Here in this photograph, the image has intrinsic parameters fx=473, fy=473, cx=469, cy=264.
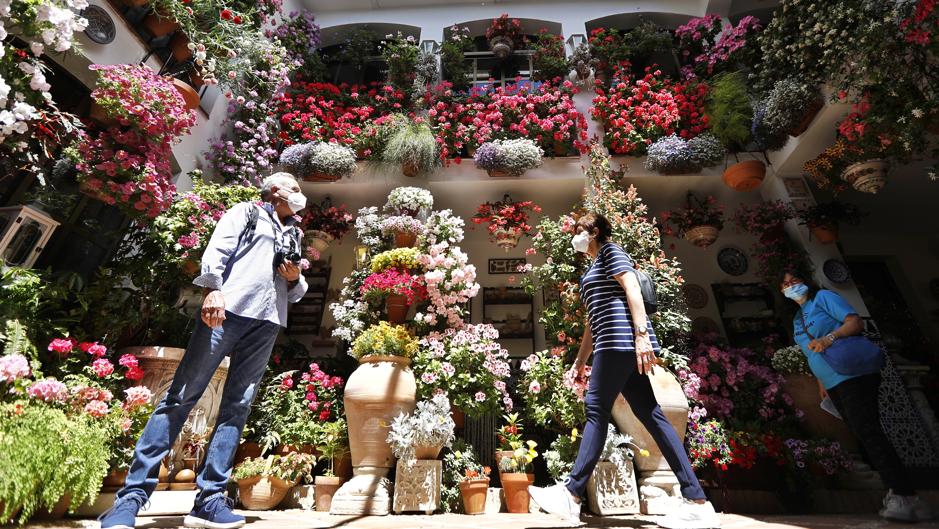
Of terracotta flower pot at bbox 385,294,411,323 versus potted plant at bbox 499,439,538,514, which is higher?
terracotta flower pot at bbox 385,294,411,323

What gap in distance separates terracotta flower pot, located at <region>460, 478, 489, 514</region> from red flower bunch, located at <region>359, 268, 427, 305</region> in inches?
73.1

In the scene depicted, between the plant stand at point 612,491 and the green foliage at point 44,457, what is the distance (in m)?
3.20

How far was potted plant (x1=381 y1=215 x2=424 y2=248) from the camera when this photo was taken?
17.7ft

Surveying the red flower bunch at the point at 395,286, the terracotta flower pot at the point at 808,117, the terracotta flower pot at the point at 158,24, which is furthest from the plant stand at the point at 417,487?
the terracotta flower pot at the point at 808,117

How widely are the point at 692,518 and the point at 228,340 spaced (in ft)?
8.21

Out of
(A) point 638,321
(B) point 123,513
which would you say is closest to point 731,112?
(A) point 638,321

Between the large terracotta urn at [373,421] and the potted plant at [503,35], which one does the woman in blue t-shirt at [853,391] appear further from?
the potted plant at [503,35]

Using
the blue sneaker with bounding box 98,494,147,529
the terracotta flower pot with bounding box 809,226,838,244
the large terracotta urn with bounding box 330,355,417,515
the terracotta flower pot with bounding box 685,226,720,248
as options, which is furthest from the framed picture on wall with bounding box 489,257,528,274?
the blue sneaker with bounding box 98,494,147,529

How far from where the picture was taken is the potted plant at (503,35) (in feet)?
26.3

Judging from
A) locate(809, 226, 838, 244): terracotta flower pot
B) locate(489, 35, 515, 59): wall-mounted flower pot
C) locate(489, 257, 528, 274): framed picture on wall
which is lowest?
locate(809, 226, 838, 244): terracotta flower pot

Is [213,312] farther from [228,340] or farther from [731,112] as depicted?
[731,112]

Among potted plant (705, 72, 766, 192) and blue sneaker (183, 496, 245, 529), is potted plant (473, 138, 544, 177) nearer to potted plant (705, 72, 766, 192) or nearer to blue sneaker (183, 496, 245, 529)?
potted plant (705, 72, 766, 192)

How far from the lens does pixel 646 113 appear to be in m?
6.38

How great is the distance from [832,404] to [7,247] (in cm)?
611
